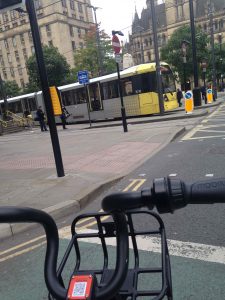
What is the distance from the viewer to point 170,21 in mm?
90000

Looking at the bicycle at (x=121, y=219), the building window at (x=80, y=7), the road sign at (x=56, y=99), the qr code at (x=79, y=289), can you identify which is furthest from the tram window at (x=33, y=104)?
the building window at (x=80, y=7)

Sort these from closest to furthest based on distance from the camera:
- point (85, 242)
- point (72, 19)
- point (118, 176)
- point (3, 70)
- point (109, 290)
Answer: point (109, 290) < point (85, 242) < point (118, 176) < point (72, 19) < point (3, 70)

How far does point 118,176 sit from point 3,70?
265 ft

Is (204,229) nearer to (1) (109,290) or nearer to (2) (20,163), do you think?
(1) (109,290)

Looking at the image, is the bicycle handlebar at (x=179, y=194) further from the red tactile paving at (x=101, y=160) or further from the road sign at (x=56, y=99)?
the road sign at (x=56, y=99)

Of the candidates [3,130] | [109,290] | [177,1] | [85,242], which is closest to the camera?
[109,290]

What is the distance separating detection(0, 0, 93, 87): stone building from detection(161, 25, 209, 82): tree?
92.9 ft

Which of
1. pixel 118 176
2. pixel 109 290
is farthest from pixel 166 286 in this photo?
pixel 118 176

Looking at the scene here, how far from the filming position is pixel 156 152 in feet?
31.9

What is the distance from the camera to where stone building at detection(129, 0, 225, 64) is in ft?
277

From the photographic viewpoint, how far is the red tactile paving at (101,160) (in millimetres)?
8214

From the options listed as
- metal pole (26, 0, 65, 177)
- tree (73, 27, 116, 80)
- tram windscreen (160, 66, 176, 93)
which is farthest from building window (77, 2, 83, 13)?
metal pole (26, 0, 65, 177)

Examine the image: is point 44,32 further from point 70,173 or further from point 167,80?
point 70,173

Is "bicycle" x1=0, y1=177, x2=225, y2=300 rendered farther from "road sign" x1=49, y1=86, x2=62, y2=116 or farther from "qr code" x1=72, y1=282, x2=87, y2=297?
"road sign" x1=49, y1=86, x2=62, y2=116
